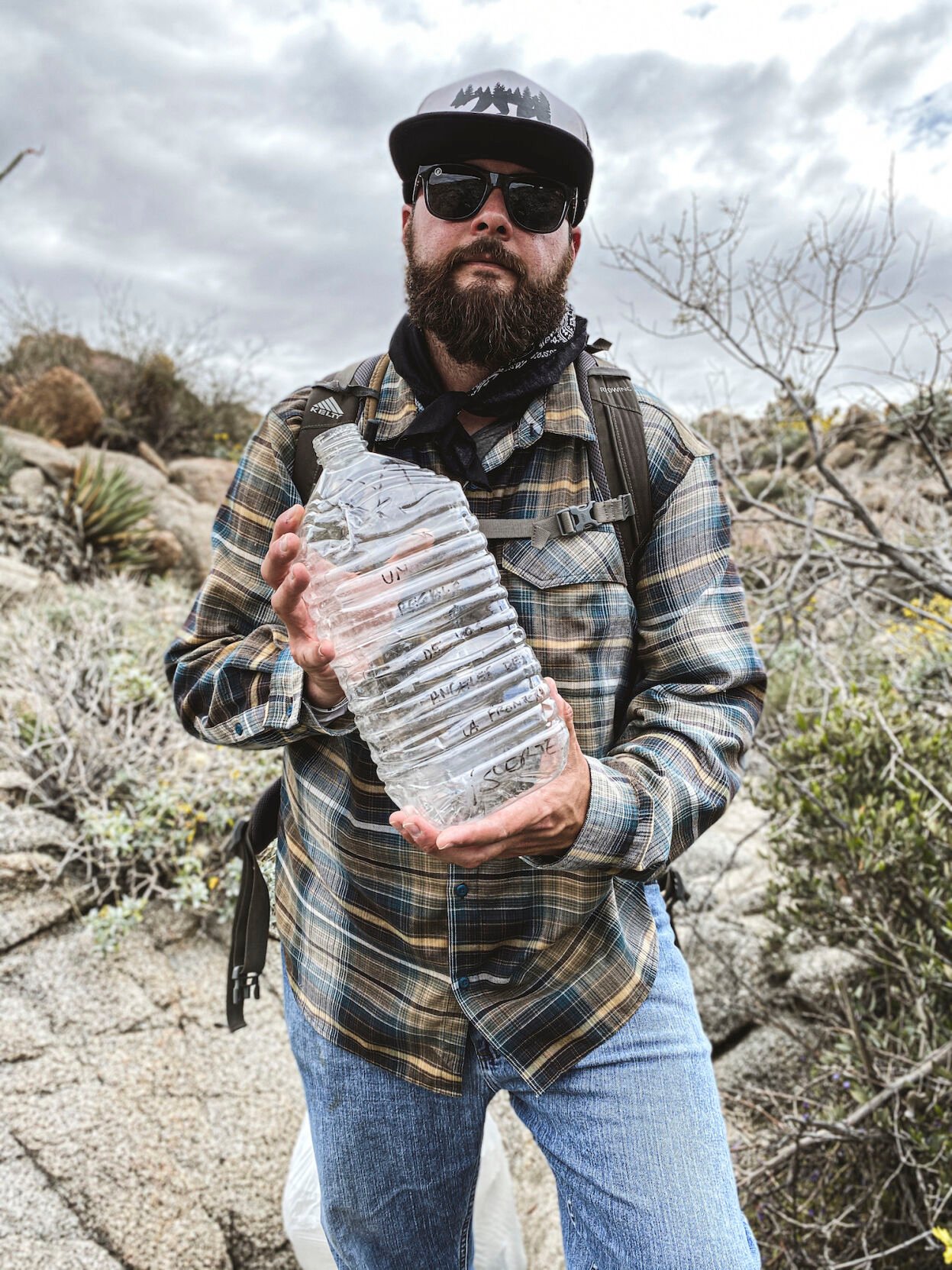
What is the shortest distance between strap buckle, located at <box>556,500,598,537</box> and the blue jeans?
81cm

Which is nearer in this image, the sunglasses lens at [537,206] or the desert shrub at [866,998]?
the sunglasses lens at [537,206]

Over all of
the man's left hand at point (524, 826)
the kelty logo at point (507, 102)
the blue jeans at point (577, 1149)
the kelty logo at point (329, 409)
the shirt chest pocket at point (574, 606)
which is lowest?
the blue jeans at point (577, 1149)

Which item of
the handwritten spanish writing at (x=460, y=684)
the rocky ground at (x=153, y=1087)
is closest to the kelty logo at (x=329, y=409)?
the handwritten spanish writing at (x=460, y=684)

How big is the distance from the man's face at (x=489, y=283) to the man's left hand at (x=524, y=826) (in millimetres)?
838

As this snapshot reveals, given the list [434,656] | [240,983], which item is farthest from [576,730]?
[240,983]

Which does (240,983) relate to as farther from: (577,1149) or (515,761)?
(515,761)

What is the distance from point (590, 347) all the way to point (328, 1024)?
5.33 feet

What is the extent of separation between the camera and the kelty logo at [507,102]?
6.26ft

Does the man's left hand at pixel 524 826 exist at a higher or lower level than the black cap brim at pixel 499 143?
lower

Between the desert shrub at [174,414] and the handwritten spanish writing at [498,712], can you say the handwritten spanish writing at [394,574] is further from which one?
the desert shrub at [174,414]

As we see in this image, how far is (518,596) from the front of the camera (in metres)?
1.77

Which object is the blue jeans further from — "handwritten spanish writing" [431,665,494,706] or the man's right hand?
the man's right hand

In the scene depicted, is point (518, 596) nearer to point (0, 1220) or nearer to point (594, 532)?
point (594, 532)

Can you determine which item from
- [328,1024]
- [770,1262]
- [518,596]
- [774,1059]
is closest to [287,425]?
[518,596]
